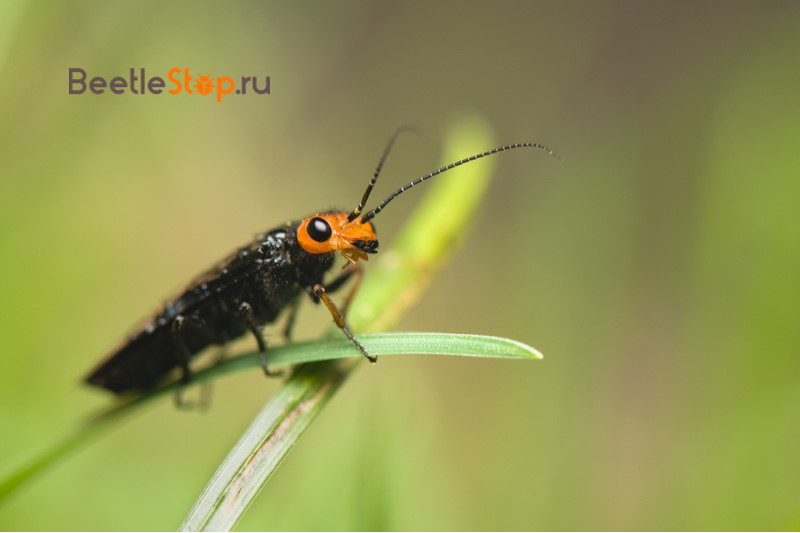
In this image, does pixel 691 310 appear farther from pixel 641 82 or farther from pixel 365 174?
pixel 365 174

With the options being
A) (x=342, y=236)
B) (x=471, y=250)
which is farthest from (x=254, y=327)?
(x=471, y=250)

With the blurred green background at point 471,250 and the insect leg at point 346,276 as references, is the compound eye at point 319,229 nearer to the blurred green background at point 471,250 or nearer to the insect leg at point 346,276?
the insect leg at point 346,276

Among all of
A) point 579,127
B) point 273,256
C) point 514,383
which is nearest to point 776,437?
point 514,383

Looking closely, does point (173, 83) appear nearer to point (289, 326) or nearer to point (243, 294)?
point (243, 294)

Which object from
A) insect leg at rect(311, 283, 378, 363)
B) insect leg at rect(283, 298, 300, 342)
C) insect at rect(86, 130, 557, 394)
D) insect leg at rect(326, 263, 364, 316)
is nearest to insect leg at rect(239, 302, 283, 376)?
insect at rect(86, 130, 557, 394)

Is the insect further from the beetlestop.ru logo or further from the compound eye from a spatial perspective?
the beetlestop.ru logo
